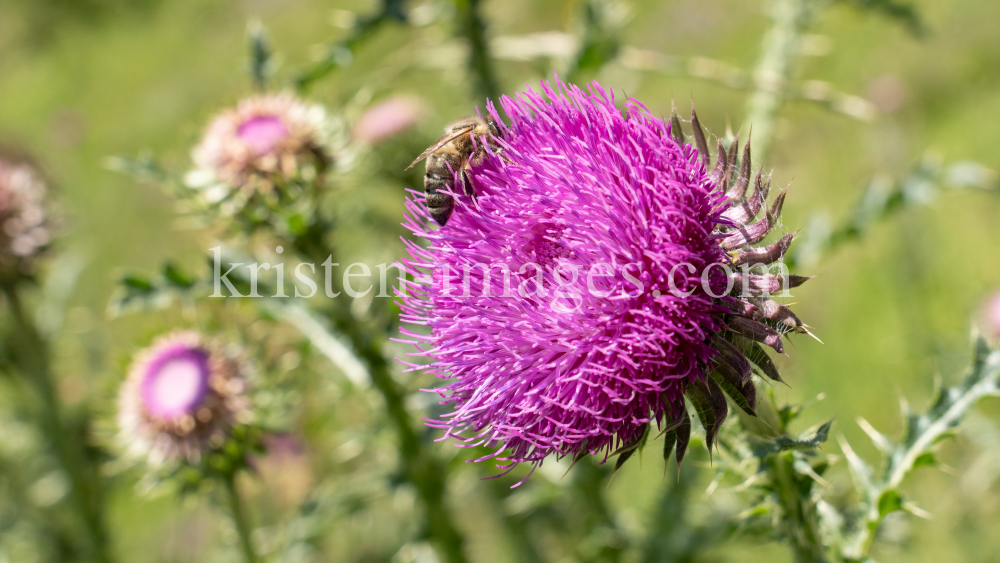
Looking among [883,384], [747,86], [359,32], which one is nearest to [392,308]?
[359,32]

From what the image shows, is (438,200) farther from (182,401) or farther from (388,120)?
(388,120)

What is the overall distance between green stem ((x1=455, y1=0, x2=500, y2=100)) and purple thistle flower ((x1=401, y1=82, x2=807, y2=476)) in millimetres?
1930

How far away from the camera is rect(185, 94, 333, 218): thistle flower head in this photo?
3887 millimetres

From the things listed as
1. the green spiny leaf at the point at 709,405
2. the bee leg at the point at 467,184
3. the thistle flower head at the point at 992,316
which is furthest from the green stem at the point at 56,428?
the thistle flower head at the point at 992,316

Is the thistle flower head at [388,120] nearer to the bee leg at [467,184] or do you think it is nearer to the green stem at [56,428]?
the green stem at [56,428]

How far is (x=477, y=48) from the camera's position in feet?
13.9

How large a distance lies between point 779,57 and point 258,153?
3113mm

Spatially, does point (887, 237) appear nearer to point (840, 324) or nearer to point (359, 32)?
point (840, 324)

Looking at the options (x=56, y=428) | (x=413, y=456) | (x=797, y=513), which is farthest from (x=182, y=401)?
(x=797, y=513)

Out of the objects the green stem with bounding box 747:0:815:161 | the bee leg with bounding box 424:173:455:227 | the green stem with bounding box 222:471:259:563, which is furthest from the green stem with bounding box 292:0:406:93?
the green stem with bounding box 222:471:259:563

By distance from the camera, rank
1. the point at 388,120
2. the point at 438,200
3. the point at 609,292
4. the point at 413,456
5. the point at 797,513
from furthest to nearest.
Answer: the point at 388,120 → the point at 413,456 → the point at 438,200 → the point at 797,513 → the point at 609,292

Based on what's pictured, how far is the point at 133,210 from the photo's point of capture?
576 inches

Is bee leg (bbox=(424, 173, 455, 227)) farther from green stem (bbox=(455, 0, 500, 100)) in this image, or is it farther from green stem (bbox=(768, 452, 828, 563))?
green stem (bbox=(455, 0, 500, 100))

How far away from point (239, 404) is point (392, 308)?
3.64ft
